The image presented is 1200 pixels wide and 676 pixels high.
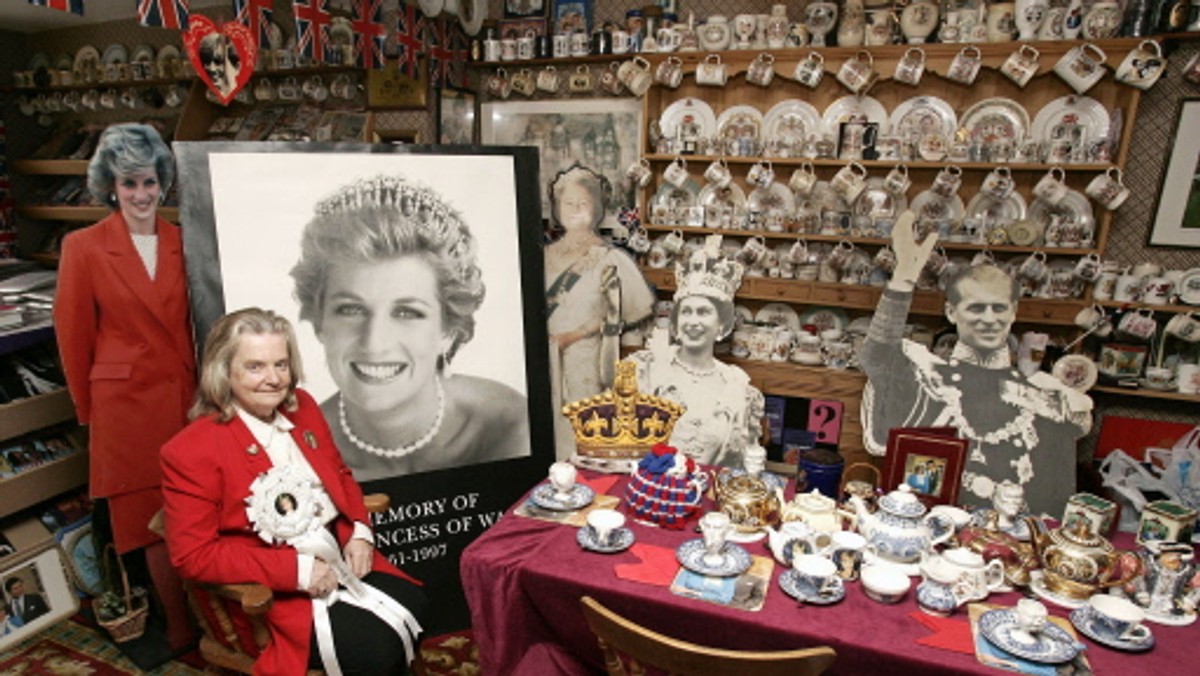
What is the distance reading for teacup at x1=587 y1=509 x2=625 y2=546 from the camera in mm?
1694

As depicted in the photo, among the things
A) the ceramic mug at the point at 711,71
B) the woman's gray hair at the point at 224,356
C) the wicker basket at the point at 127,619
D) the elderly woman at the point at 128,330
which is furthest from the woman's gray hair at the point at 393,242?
the ceramic mug at the point at 711,71

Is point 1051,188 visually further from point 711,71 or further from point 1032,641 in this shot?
point 1032,641

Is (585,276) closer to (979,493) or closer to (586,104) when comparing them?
(586,104)

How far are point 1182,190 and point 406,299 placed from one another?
3.27m

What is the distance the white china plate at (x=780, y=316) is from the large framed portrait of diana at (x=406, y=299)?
5.15 ft

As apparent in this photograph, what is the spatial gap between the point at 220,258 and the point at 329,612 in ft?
3.52

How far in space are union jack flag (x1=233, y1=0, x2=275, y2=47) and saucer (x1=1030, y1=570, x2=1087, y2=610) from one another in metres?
2.80

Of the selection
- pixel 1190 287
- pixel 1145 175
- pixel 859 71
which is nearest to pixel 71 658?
pixel 859 71

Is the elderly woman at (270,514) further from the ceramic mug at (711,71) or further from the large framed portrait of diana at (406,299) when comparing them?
the ceramic mug at (711,71)

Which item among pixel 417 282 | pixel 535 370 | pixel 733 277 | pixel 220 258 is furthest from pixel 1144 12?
pixel 220 258

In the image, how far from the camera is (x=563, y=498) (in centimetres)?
190

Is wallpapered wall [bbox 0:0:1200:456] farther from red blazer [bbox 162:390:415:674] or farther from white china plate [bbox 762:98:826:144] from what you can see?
red blazer [bbox 162:390:415:674]

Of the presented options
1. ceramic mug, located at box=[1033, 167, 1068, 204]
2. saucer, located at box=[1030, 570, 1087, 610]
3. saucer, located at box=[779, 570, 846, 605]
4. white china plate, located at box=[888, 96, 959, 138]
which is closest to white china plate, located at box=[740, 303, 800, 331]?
white china plate, located at box=[888, 96, 959, 138]

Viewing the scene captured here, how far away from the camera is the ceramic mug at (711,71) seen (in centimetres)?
336
